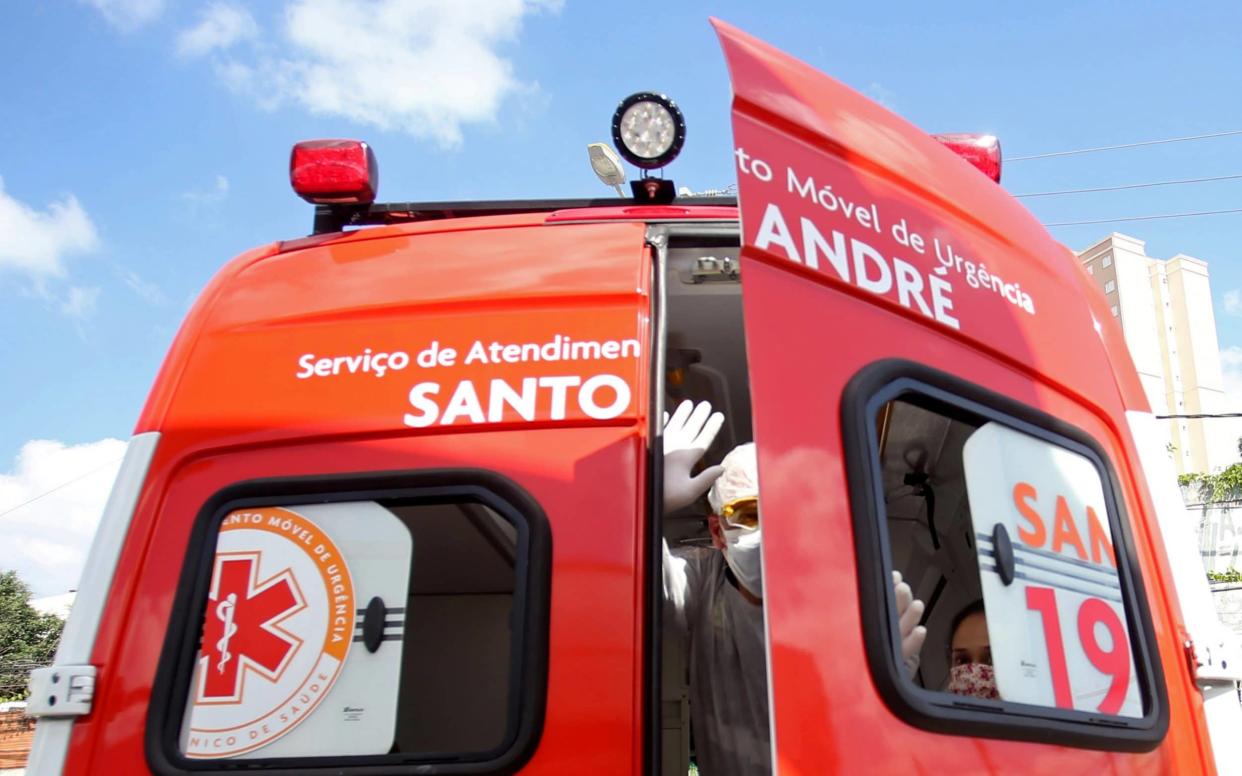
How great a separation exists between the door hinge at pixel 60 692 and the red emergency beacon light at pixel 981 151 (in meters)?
2.30

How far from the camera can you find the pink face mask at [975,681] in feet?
6.59

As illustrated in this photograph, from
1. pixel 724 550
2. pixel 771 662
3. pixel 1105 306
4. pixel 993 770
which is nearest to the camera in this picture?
pixel 771 662

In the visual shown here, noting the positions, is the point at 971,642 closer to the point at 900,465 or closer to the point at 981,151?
the point at 900,465

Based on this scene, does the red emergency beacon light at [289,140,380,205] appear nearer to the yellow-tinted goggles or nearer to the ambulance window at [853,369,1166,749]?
the yellow-tinted goggles

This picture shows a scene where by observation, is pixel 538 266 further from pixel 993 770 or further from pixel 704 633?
pixel 993 770

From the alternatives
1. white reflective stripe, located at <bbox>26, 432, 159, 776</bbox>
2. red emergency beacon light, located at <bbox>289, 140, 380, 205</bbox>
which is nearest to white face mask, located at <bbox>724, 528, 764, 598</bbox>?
white reflective stripe, located at <bbox>26, 432, 159, 776</bbox>

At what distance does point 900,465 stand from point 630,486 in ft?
3.98

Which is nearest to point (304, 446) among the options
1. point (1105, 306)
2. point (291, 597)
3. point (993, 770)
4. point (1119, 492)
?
point (291, 597)

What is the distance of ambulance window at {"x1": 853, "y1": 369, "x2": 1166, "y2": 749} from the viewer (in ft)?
4.89

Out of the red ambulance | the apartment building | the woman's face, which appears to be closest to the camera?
the red ambulance

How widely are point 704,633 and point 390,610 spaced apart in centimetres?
102

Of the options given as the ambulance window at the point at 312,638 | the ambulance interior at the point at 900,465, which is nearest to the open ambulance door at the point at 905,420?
the ambulance interior at the point at 900,465

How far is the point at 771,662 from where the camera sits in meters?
1.28

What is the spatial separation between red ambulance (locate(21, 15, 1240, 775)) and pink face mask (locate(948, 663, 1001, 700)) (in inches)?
12.0
